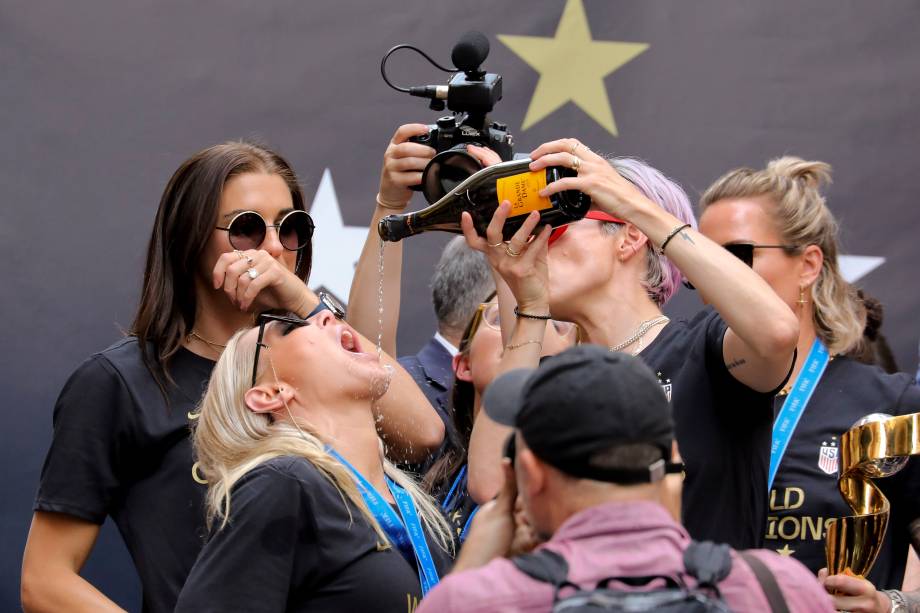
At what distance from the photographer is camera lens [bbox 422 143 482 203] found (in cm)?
234

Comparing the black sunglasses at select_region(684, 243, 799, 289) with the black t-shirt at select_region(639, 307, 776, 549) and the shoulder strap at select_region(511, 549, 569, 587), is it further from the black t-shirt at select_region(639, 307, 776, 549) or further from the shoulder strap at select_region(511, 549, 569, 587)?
the shoulder strap at select_region(511, 549, 569, 587)

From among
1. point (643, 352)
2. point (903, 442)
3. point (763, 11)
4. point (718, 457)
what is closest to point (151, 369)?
point (643, 352)

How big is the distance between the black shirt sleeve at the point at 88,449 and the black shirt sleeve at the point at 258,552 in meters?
0.48

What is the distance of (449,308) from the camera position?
344 cm

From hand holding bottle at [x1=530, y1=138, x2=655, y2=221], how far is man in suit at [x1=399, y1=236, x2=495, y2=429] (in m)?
1.35

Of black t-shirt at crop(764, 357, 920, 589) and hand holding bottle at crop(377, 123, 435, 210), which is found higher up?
hand holding bottle at crop(377, 123, 435, 210)

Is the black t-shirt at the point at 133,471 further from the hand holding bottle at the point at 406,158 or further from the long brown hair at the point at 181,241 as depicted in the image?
the hand holding bottle at the point at 406,158

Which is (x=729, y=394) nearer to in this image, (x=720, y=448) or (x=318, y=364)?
(x=720, y=448)

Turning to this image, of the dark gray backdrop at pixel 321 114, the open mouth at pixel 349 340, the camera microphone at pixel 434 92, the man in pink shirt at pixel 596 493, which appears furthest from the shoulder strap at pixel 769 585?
the dark gray backdrop at pixel 321 114

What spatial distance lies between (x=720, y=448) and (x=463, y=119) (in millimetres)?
831

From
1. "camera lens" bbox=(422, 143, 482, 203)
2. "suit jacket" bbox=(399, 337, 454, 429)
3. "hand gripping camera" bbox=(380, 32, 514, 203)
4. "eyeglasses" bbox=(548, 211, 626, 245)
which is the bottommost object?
"suit jacket" bbox=(399, 337, 454, 429)

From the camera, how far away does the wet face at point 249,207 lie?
2.65 metres

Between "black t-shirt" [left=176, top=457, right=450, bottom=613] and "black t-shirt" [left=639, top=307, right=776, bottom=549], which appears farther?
"black t-shirt" [left=639, top=307, right=776, bottom=549]

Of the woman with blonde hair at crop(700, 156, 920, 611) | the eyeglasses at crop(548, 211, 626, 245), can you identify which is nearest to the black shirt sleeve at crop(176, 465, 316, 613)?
the eyeglasses at crop(548, 211, 626, 245)
